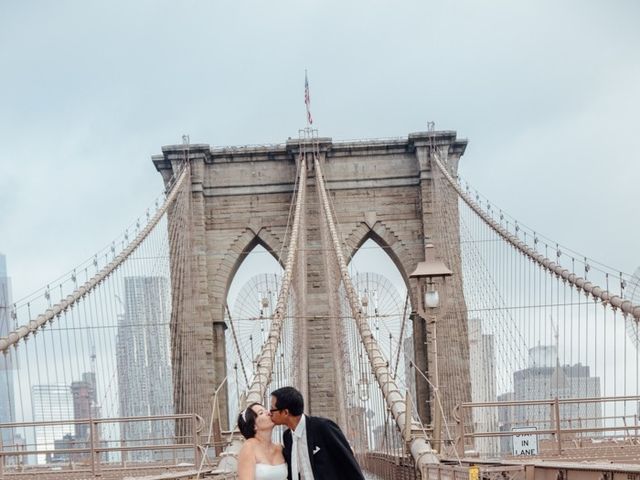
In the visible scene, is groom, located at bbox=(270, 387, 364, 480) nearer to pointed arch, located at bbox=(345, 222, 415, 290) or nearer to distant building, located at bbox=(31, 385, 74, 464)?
distant building, located at bbox=(31, 385, 74, 464)

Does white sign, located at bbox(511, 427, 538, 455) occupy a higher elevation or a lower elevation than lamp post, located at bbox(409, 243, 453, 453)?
lower

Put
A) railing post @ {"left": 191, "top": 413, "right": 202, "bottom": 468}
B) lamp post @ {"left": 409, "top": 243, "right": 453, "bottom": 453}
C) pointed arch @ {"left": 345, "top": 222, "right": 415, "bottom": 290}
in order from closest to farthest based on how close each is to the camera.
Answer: lamp post @ {"left": 409, "top": 243, "right": 453, "bottom": 453} → railing post @ {"left": 191, "top": 413, "right": 202, "bottom": 468} → pointed arch @ {"left": 345, "top": 222, "right": 415, "bottom": 290}

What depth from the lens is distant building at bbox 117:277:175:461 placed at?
24.6 meters

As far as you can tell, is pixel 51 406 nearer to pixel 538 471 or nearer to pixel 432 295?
pixel 432 295

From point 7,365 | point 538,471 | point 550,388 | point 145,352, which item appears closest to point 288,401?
point 538,471

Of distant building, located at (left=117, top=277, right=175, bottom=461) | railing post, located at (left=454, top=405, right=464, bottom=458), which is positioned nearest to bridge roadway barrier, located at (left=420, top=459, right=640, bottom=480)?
railing post, located at (left=454, top=405, right=464, bottom=458)

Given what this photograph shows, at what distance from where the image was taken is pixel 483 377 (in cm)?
2673

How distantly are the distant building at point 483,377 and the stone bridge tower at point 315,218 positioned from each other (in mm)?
654

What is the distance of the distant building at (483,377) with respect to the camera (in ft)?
76.6

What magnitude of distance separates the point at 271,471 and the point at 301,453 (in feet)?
0.42

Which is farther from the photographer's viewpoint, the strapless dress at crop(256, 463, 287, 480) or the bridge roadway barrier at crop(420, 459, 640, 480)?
the bridge roadway barrier at crop(420, 459, 640, 480)

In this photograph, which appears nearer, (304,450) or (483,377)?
(304,450)

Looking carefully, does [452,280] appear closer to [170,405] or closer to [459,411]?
[170,405]

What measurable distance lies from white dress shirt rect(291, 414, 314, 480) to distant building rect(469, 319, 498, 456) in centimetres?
1720
